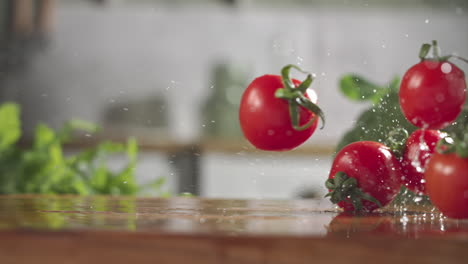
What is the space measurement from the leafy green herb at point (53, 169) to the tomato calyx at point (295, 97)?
67 cm

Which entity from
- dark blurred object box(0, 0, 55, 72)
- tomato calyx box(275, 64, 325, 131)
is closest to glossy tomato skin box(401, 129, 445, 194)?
tomato calyx box(275, 64, 325, 131)

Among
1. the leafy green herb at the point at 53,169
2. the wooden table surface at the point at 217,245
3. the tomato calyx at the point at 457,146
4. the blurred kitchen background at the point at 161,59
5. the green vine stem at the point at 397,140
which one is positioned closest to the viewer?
the wooden table surface at the point at 217,245

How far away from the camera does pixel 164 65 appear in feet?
10.3

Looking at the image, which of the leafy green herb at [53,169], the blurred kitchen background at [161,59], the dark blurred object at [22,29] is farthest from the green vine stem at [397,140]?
the dark blurred object at [22,29]

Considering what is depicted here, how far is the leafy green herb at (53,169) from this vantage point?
120 cm

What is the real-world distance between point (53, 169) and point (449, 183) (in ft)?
2.96

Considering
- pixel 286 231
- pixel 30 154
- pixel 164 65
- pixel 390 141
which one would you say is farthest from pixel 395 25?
pixel 286 231

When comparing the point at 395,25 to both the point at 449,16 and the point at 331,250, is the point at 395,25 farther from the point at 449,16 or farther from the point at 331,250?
the point at 331,250

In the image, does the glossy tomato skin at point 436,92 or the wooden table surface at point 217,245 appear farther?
the glossy tomato skin at point 436,92

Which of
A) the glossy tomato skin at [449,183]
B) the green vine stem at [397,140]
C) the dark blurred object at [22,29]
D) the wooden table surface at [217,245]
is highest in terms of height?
the dark blurred object at [22,29]

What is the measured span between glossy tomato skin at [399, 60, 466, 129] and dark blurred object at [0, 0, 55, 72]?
288 centimetres

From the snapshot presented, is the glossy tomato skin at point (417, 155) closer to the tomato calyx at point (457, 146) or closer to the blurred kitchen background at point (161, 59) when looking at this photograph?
the tomato calyx at point (457, 146)

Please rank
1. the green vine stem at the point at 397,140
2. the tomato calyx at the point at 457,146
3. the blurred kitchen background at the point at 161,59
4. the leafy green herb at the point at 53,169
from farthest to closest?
the blurred kitchen background at the point at 161,59 → the leafy green herb at the point at 53,169 → the green vine stem at the point at 397,140 → the tomato calyx at the point at 457,146

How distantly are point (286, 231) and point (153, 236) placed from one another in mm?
88
